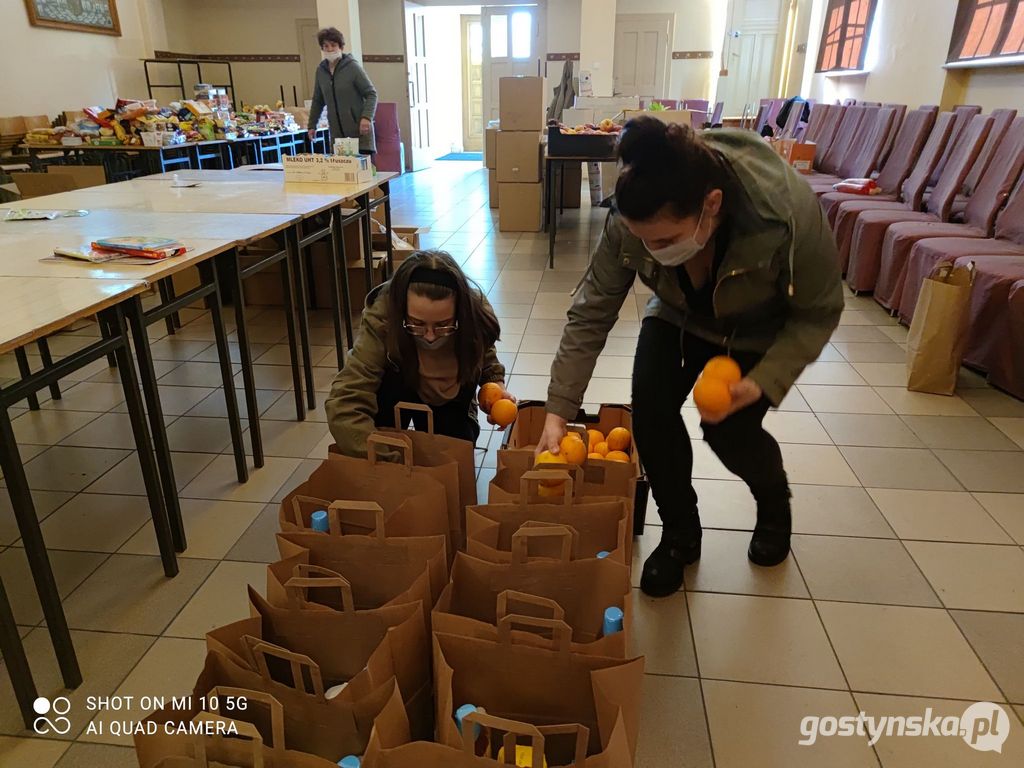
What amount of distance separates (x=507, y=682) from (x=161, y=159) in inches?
215

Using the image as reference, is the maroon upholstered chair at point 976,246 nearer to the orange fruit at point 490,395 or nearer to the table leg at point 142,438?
the orange fruit at point 490,395

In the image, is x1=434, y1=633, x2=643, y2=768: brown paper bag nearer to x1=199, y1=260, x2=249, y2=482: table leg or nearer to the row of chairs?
x1=199, y1=260, x2=249, y2=482: table leg

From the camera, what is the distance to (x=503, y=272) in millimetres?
4746

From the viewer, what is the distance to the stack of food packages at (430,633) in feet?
3.06

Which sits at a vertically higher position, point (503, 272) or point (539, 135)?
point (539, 135)

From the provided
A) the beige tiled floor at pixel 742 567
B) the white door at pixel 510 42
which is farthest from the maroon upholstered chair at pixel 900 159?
the white door at pixel 510 42

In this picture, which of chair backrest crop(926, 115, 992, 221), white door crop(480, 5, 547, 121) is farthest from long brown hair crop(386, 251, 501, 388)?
white door crop(480, 5, 547, 121)

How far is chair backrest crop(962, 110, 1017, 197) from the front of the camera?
3.44 m

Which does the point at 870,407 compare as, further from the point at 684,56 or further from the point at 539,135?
the point at 684,56

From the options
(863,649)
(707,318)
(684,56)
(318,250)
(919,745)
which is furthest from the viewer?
(684,56)

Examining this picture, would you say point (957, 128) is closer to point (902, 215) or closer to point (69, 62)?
point (902, 215)

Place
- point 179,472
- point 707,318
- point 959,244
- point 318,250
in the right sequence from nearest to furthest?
point 707,318 < point 179,472 < point 959,244 < point 318,250

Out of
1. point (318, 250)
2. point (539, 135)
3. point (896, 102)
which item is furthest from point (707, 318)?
point (896, 102)

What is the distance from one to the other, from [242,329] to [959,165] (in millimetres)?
3664
